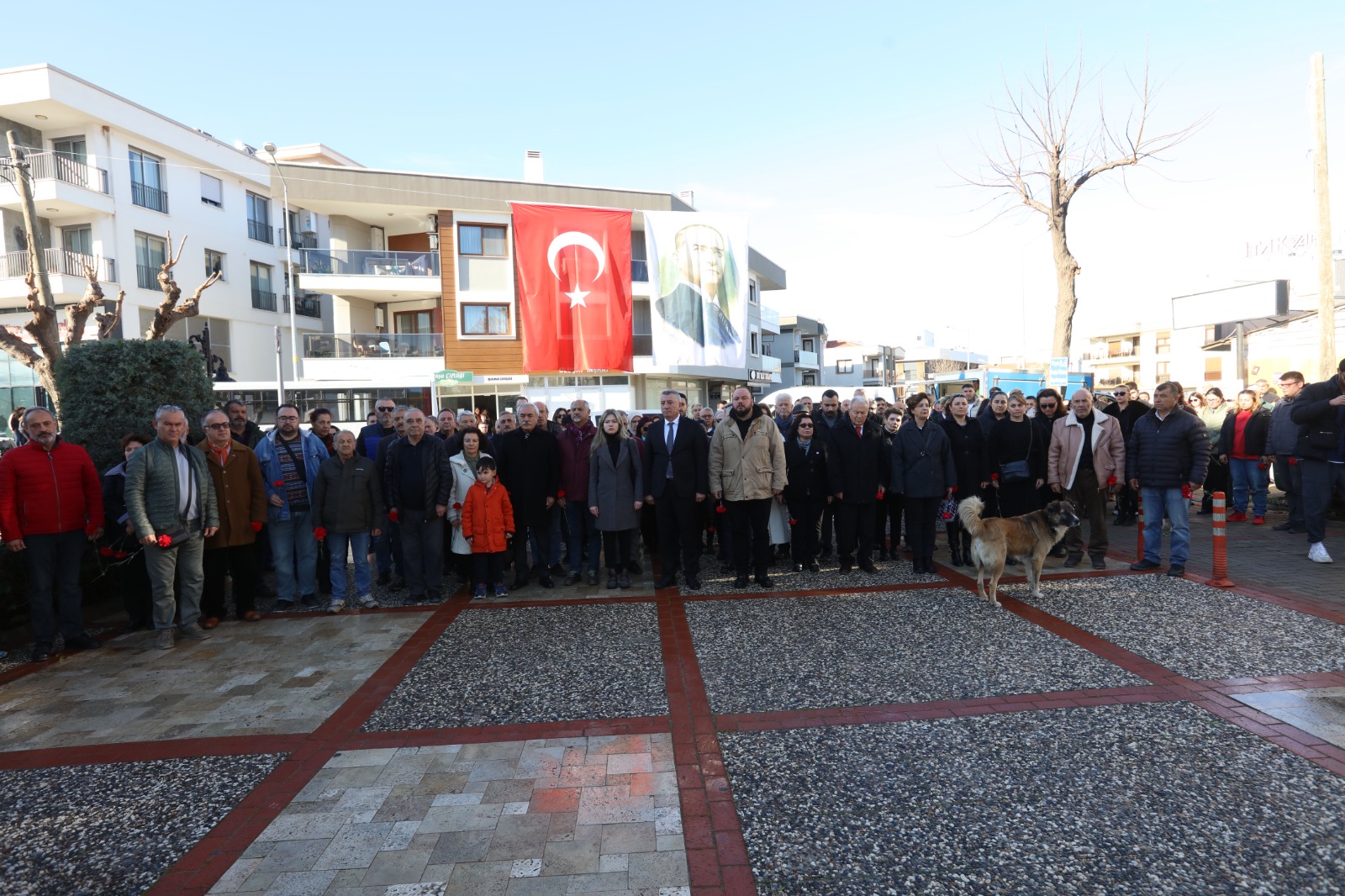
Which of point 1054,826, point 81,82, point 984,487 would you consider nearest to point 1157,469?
point 984,487

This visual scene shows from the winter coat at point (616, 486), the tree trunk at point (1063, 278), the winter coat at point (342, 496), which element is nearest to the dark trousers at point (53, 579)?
the winter coat at point (342, 496)

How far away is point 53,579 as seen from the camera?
5.95m

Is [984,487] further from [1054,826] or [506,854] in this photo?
[506,854]

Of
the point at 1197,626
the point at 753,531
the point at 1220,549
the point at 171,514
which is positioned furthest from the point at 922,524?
the point at 171,514

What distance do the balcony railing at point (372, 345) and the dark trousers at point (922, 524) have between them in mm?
23289

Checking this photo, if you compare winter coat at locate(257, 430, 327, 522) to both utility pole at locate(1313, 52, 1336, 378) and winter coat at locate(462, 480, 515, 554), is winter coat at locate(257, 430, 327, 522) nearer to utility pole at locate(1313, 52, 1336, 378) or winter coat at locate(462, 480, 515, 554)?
winter coat at locate(462, 480, 515, 554)

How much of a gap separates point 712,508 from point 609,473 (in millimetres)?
1889

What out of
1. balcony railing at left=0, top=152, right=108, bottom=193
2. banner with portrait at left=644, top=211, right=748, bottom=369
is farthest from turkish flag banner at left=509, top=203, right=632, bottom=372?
balcony railing at left=0, top=152, right=108, bottom=193

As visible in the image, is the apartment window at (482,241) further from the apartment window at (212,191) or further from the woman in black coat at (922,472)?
the woman in black coat at (922,472)

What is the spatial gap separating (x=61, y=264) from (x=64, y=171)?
126 inches

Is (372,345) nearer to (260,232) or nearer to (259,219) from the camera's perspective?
(260,232)

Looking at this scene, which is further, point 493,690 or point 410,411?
point 410,411

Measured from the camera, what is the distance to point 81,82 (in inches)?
942

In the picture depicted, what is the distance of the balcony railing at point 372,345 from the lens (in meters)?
26.0
